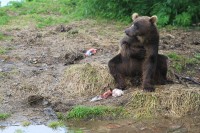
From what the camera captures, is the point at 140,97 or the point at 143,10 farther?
the point at 143,10

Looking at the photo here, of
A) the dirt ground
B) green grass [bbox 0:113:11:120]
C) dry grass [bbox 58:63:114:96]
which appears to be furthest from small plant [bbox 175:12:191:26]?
green grass [bbox 0:113:11:120]

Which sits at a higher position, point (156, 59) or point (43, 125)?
point (156, 59)

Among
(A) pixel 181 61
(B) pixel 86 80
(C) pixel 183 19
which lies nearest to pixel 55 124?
(B) pixel 86 80

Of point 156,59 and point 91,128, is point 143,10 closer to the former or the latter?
point 156,59

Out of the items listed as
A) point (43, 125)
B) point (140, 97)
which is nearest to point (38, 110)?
point (43, 125)

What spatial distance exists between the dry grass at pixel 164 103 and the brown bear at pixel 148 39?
230mm

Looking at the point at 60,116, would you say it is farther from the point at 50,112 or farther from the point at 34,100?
the point at 34,100

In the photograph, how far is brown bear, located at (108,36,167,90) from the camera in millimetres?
8312

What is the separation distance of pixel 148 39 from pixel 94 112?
1.53 metres

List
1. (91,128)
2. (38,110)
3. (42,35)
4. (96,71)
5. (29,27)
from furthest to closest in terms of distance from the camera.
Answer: (29,27) < (42,35) < (96,71) < (38,110) < (91,128)

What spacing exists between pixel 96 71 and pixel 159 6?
19.0ft

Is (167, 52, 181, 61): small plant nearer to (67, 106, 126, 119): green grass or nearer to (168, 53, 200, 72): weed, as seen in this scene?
(168, 53, 200, 72): weed

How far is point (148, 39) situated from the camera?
8.15 meters

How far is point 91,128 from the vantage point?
736 cm
